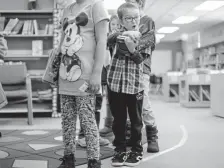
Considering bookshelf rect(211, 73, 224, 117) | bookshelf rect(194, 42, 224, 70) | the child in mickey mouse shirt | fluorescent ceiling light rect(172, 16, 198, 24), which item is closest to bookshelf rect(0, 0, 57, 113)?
bookshelf rect(211, 73, 224, 117)

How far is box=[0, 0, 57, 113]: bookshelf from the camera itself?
4.84m

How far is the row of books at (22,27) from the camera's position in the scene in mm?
4855

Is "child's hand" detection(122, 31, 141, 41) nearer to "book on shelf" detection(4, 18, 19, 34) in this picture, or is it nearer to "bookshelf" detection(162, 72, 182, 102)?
"book on shelf" detection(4, 18, 19, 34)

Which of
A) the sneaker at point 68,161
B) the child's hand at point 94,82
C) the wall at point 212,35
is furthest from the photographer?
the wall at point 212,35

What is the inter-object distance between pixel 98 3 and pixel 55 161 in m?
1.10

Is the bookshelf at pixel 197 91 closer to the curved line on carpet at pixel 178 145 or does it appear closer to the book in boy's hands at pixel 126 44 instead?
the curved line on carpet at pixel 178 145

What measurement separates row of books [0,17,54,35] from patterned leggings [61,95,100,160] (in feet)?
10.8

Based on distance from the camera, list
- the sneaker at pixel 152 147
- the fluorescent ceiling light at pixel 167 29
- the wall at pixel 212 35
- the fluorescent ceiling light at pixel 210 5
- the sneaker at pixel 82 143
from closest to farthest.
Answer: the sneaker at pixel 152 147
the sneaker at pixel 82 143
the fluorescent ceiling light at pixel 210 5
the wall at pixel 212 35
the fluorescent ceiling light at pixel 167 29

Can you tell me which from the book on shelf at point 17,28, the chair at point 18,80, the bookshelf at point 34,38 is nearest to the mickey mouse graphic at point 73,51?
the chair at point 18,80

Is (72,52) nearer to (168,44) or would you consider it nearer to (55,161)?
(55,161)

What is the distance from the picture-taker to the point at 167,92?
8383 mm

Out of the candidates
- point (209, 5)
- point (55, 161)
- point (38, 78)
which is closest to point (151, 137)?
point (55, 161)

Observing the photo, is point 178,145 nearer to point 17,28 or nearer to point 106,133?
point 106,133

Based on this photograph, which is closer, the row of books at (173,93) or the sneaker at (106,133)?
the sneaker at (106,133)
